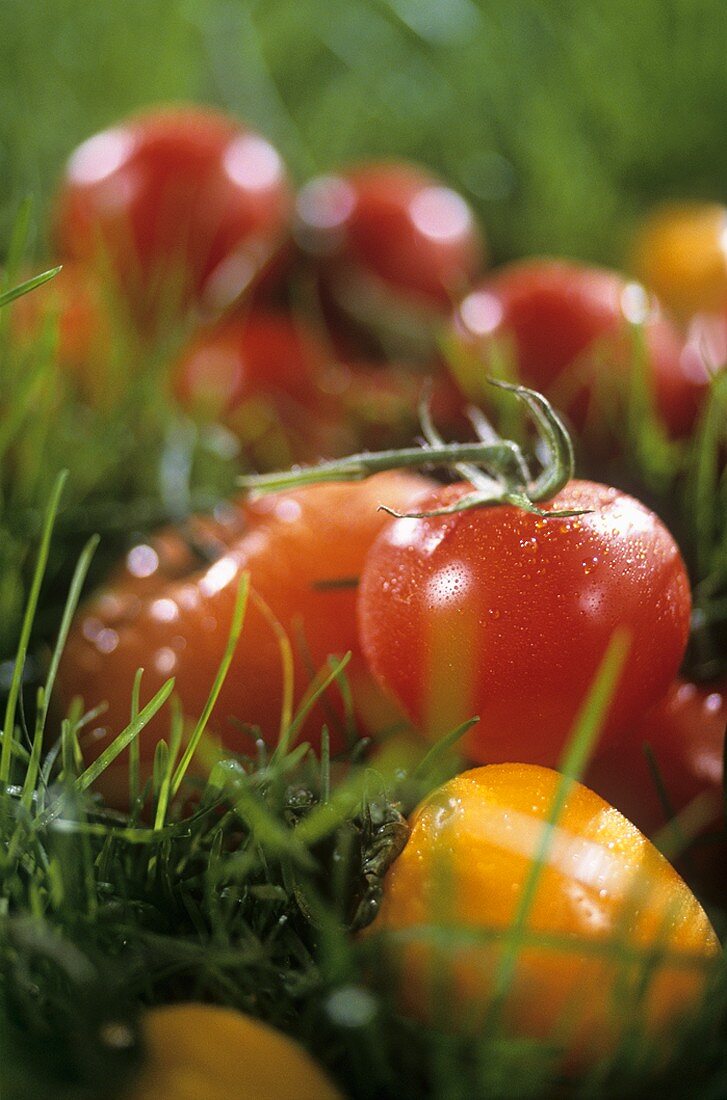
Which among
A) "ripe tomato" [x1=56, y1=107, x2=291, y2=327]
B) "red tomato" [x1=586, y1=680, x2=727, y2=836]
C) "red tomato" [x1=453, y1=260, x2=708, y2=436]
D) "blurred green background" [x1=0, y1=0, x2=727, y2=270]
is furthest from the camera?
"blurred green background" [x1=0, y1=0, x2=727, y2=270]

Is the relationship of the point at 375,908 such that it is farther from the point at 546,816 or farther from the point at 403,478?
the point at 403,478

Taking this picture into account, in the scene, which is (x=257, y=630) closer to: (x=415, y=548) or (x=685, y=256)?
(x=415, y=548)

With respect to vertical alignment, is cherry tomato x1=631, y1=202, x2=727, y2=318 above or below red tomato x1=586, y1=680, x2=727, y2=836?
below

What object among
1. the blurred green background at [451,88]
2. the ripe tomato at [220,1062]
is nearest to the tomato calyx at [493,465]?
the ripe tomato at [220,1062]

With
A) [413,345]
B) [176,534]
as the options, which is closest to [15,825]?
[176,534]

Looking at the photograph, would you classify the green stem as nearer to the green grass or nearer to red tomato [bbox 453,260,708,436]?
the green grass

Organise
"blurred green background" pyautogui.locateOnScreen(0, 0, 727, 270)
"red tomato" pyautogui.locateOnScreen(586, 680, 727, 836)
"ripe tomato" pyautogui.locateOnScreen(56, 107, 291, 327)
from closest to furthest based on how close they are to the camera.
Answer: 1. "red tomato" pyautogui.locateOnScreen(586, 680, 727, 836)
2. "ripe tomato" pyautogui.locateOnScreen(56, 107, 291, 327)
3. "blurred green background" pyautogui.locateOnScreen(0, 0, 727, 270)

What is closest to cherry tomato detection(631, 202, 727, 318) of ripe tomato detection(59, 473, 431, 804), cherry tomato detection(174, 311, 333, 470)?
cherry tomato detection(174, 311, 333, 470)

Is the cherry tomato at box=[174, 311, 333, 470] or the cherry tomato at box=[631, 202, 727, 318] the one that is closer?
the cherry tomato at box=[174, 311, 333, 470]
